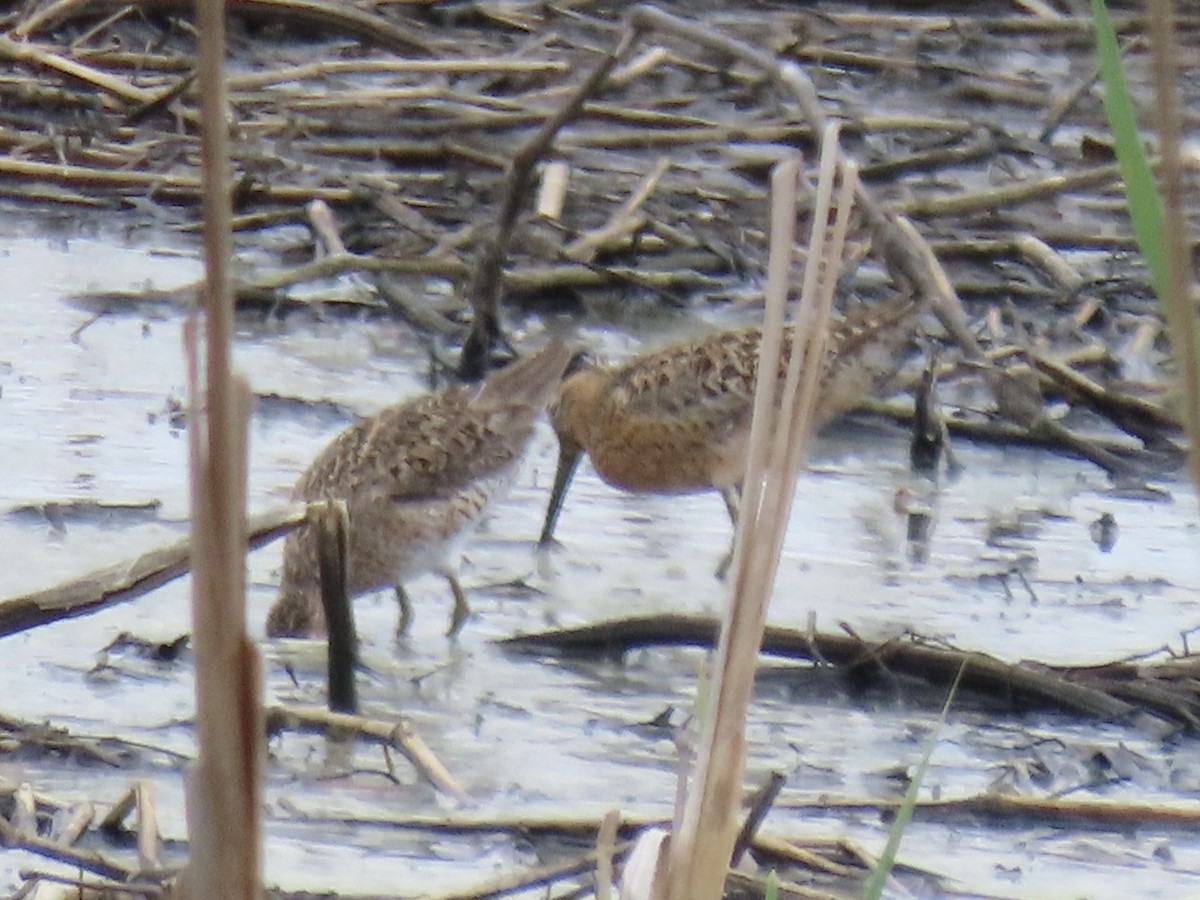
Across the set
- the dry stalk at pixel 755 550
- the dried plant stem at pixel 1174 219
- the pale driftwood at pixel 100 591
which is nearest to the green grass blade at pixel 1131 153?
the dried plant stem at pixel 1174 219

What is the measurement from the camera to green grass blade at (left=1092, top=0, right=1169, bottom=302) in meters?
1.45

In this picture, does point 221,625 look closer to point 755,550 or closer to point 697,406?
point 755,550

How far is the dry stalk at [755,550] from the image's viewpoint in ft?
5.86

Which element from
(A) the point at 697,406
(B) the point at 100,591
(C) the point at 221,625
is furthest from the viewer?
(A) the point at 697,406

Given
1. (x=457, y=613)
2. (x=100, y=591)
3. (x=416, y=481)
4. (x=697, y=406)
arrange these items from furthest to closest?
1. (x=697, y=406)
2. (x=416, y=481)
3. (x=457, y=613)
4. (x=100, y=591)

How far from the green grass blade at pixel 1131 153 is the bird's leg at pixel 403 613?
3303mm

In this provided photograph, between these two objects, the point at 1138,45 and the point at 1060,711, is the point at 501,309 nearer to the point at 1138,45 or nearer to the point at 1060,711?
the point at 1060,711

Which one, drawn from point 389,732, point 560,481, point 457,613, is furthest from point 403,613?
point 389,732

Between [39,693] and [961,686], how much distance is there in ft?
5.08

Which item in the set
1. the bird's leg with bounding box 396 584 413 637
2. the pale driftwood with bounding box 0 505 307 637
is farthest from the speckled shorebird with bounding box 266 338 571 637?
the pale driftwood with bounding box 0 505 307 637

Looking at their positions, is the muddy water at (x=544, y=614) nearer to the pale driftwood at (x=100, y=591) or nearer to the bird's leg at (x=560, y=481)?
the bird's leg at (x=560, y=481)

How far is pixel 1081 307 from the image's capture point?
21.8ft

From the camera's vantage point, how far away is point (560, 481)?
18.1 ft

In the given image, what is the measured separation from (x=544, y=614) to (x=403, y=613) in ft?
0.93
